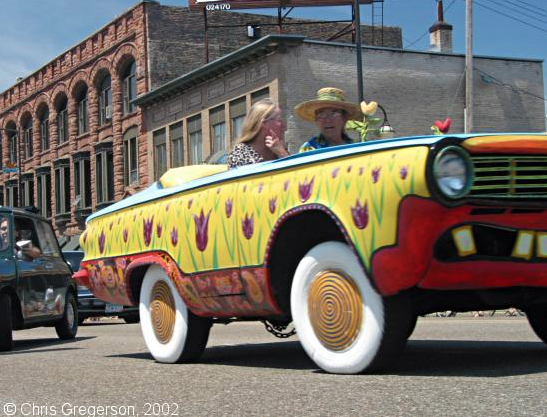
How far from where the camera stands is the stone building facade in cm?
3097

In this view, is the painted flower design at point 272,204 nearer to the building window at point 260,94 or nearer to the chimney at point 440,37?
the building window at point 260,94

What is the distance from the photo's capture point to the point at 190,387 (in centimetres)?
479

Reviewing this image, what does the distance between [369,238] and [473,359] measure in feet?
5.01

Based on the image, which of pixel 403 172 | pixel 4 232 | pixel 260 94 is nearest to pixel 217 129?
pixel 260 94

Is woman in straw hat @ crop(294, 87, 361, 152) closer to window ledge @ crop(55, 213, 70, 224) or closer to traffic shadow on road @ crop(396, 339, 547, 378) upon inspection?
traffic shadow on road @ crop(396, 339, 547, 378)

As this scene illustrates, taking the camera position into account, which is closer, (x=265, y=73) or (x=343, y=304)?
(x=343, y=304)

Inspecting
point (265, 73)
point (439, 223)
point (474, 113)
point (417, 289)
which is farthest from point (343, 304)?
point (474, 113)

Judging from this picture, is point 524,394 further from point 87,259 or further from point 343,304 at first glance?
point 87,259

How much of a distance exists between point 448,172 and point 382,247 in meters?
0.46

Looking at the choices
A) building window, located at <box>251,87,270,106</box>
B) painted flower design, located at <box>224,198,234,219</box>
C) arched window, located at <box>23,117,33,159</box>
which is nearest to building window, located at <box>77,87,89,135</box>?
arched window, located at <box>23,117,33,159</box>

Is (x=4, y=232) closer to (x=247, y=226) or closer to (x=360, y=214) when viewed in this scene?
(x=247, y=226)

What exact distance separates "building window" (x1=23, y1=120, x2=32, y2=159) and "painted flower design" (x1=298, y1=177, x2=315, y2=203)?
173 ft

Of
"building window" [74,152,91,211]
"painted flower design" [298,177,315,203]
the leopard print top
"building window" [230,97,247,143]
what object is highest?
"building window" [230,97,247,143]

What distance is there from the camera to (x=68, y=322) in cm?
1264
